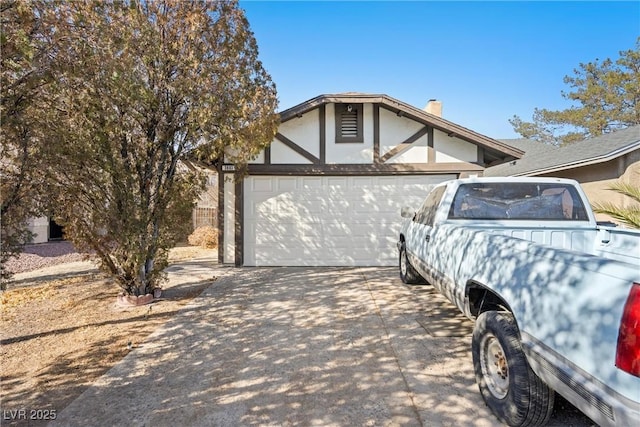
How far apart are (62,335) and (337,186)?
6016mm

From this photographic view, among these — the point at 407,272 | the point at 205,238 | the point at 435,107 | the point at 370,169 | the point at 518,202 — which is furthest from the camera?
the point at 205,238

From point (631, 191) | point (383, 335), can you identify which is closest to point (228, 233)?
point (383, 335)

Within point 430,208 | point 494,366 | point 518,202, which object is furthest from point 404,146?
point 494,366

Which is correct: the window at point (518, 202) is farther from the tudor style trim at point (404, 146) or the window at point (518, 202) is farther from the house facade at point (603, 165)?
the house facade at point (603, 165)

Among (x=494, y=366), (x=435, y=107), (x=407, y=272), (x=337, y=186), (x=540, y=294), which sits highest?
(x=435, y=107)

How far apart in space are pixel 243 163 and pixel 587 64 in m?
24.9

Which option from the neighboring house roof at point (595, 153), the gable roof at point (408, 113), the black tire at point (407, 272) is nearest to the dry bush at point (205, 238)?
the gable roof at point (408, 113)

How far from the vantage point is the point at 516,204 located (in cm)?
409

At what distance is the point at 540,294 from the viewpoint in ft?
6.35

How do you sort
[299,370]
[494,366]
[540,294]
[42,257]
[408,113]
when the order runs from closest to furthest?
[540,294]
[494,366]
[299,370]
[408,113]
[42,257]

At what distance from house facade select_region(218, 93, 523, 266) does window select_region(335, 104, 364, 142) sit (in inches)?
1.0

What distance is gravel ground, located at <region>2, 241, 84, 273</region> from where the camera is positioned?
8.59 metres

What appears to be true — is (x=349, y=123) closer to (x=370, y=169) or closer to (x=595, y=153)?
(x=370, y=169)

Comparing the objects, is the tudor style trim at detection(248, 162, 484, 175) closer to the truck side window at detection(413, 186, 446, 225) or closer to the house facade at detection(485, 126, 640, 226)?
the house facade at detection(485, 126, 640, 226)
